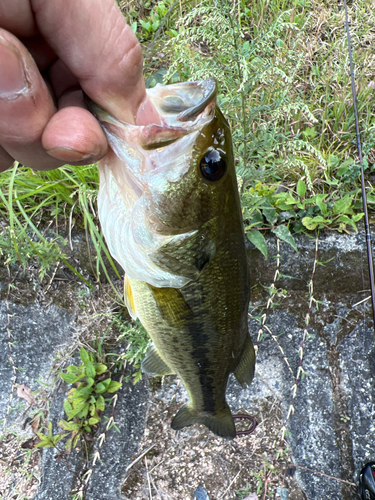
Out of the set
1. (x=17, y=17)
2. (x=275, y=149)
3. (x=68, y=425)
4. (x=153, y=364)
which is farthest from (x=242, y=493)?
(x=17, y=17)

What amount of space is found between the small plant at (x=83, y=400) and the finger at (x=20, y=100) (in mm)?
1477

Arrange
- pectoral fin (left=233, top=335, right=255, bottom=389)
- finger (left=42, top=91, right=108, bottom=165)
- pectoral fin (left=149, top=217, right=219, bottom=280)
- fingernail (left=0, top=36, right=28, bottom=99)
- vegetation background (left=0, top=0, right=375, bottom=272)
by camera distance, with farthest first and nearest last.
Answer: vegetation background (left=0, top=0, right=375, bottom=272), pectoral fin (left=233, top=335, right=255, bottom=389), pectoral fin (left=149, top=217, right=219, bottom=280), finger (left=42, top=91, right=108, bottom=165), fingernail (left=0, top=36, right=28, bottom=99)

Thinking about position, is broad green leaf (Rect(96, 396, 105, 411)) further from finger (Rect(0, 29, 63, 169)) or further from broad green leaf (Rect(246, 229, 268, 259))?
finger (Rect(0, 29, 63, 169))

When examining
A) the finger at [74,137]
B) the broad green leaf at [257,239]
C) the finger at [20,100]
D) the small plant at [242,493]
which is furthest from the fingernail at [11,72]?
the small plant at [242,493]

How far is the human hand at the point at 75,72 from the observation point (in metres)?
0.91

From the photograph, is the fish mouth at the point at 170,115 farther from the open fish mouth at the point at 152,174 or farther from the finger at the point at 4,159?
the finger at the point at 4,159

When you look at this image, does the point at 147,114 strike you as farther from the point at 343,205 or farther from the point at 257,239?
the point at 343,205

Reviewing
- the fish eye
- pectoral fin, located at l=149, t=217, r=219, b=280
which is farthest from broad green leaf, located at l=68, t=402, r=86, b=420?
the fish eye

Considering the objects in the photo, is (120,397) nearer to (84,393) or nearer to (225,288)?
(84,393)

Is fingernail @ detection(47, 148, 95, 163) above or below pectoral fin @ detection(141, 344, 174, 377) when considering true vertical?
above

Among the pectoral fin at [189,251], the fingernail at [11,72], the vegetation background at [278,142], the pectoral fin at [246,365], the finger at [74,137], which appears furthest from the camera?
the vegetation background at [278,142]

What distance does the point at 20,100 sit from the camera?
3.05ft

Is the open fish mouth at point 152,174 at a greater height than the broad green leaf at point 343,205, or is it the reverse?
the open fish mouth at point 152,174

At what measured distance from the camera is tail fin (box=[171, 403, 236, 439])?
180 centimetres
